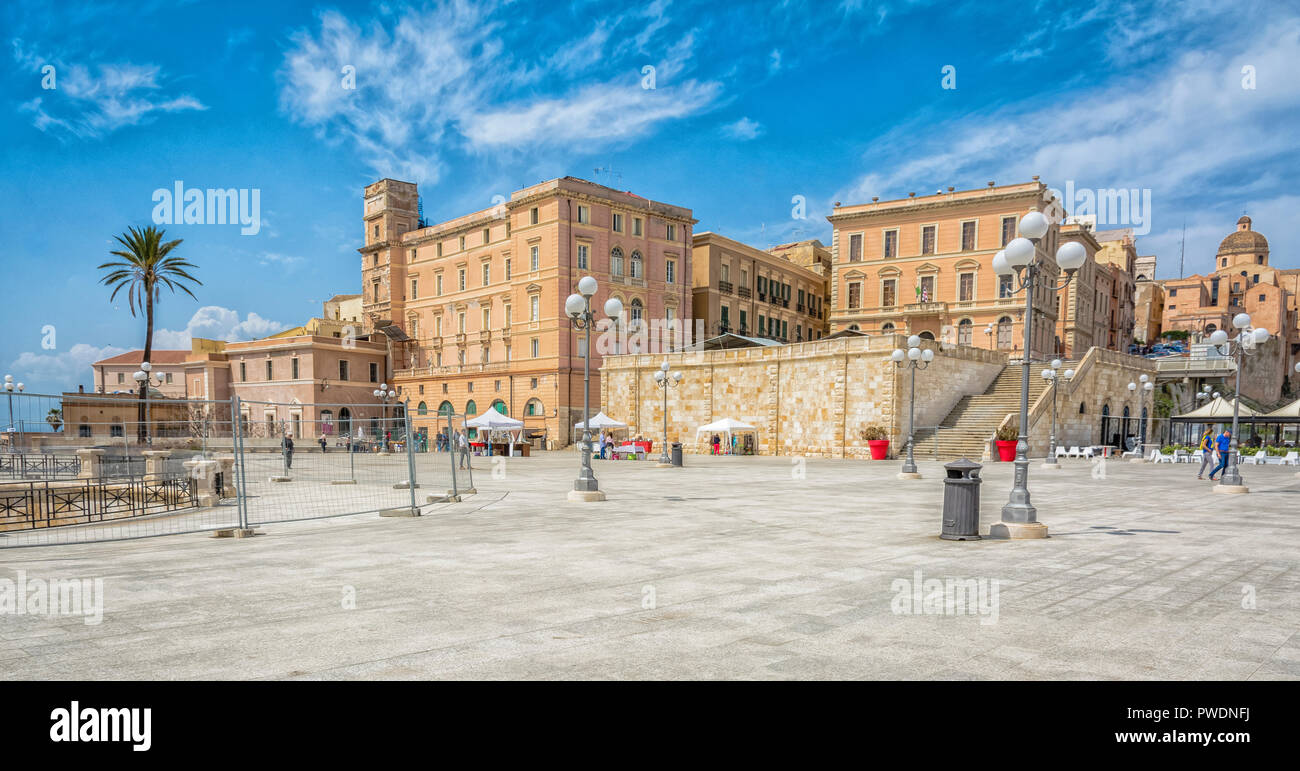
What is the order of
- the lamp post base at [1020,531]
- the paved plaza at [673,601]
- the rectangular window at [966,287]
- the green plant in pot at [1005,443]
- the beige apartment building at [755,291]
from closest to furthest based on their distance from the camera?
the paved plaza at [673,601]
the lamp post base at [1020,531]
the green plant in pot at [1005,443]
the rectangular window at [966,287]
the beige apartment building at [755,291]

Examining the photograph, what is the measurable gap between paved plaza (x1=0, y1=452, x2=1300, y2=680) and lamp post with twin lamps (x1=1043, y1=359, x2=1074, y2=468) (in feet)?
44.7

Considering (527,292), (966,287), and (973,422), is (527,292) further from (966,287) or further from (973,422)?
(966,287)

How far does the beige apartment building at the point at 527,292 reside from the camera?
43.7m

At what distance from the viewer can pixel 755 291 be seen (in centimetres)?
5438

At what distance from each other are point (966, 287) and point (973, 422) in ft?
66.2

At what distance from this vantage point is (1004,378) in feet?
112

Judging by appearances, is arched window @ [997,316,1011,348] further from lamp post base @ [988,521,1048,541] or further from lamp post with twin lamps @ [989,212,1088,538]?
lamp post base @ [988,521,1048,541]

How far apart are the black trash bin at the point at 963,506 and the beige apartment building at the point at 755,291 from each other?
41789mm

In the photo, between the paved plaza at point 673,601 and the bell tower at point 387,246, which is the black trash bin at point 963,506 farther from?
the bell tower at point 387,246

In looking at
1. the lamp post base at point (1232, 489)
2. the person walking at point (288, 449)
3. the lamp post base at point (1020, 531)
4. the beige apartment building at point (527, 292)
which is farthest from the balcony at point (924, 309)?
the lamp post base at point (1020, 531)

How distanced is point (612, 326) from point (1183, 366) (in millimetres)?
39007

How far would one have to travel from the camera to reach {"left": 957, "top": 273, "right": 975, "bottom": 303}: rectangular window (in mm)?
46625
